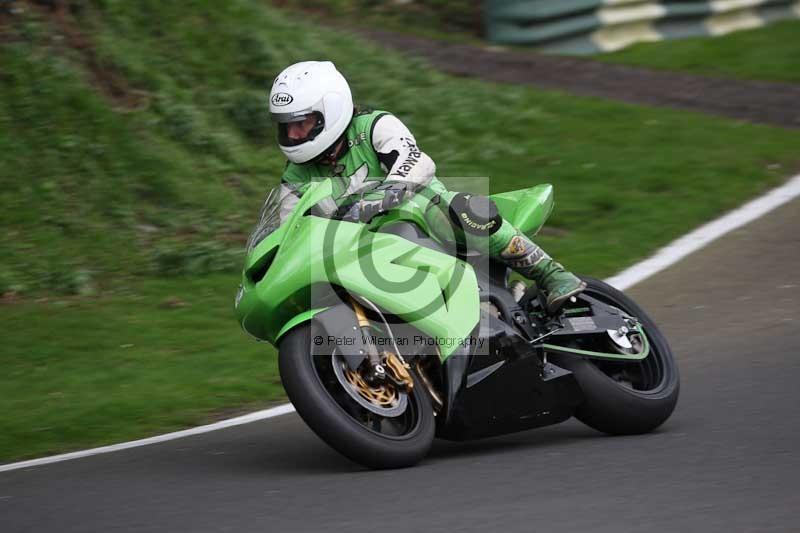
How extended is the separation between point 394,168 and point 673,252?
15.5ft

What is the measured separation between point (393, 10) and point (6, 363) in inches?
379

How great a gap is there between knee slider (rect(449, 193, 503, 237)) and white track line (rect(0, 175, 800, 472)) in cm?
177

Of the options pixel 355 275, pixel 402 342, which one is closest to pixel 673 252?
pixel 402 342

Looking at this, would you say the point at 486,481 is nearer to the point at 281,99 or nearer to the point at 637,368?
the point at 637,368

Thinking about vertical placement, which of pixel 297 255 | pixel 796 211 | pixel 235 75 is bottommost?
pixel 796 211

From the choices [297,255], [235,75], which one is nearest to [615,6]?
[235,75]

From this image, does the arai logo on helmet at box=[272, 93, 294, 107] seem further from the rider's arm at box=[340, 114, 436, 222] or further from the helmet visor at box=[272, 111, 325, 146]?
the rider's arm at box=[340, 114, 436, 222]

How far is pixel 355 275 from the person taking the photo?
535 cm

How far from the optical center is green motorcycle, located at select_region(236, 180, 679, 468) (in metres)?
5.28

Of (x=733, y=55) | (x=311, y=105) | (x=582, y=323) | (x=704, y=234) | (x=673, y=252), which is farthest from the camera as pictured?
(x=733, y=55)

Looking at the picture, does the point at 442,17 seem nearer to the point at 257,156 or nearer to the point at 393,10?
the point at 393,10

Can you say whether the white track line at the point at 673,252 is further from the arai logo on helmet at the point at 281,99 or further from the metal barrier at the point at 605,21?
the metal barrier at the point at 605,21

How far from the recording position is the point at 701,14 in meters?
15.6

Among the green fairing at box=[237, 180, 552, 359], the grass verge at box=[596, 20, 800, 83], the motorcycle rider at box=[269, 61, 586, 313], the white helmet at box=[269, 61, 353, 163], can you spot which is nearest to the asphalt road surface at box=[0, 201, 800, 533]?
the green fairing at box=[237, 180, 552, 359]
